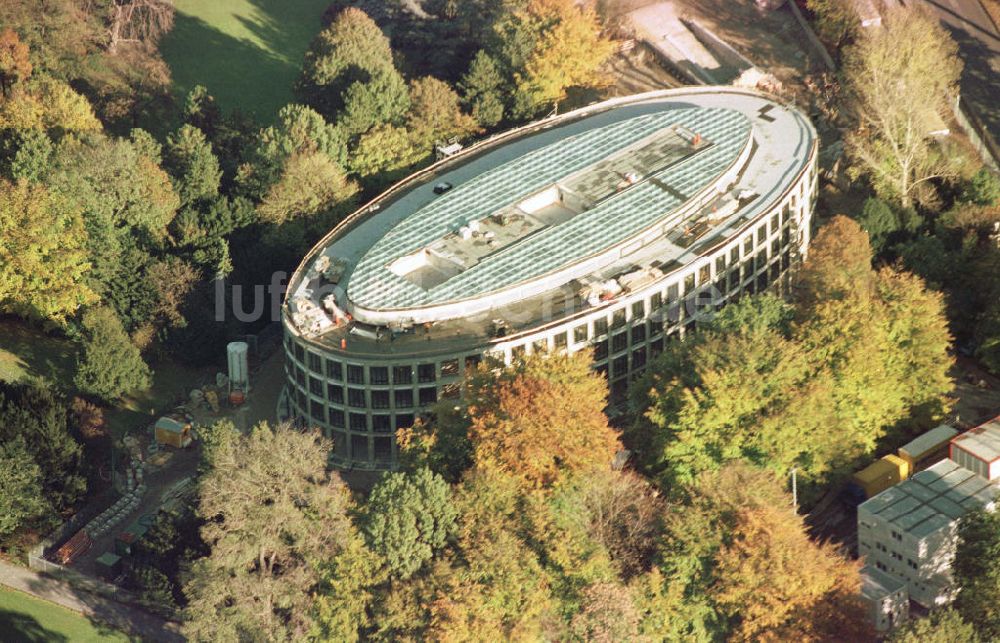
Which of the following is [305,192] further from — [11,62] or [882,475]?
[882,475]

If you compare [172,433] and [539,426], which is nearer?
[539,426]

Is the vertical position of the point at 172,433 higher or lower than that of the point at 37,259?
lower

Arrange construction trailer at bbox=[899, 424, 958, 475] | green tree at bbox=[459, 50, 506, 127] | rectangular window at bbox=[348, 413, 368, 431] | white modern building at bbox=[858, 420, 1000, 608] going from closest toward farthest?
1. white modern building at bbox=[858, 420, 1000, 608]
2. construction trailer at bbox=[899, 424, 958, 475]
3. rectangular window at bbox=[348, 413, 368, 431]
4. green tree at bbox=[459, 50, 506, 127]

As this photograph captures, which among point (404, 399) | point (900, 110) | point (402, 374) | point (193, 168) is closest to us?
point (402, 374)

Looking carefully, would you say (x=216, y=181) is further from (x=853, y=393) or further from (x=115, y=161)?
(x=853, y=393)

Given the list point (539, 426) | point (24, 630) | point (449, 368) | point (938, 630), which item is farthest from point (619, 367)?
point (24, 630)

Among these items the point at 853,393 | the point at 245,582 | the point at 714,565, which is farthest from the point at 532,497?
the point at 853,393

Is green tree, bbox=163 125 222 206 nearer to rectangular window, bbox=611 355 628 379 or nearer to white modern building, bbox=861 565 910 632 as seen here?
rectangular window, bbox=611 355 628 379

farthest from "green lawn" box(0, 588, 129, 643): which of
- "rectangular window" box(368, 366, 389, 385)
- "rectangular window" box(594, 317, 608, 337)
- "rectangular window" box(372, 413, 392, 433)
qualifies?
"rectangular window" box(594, 317, 608, 337)
